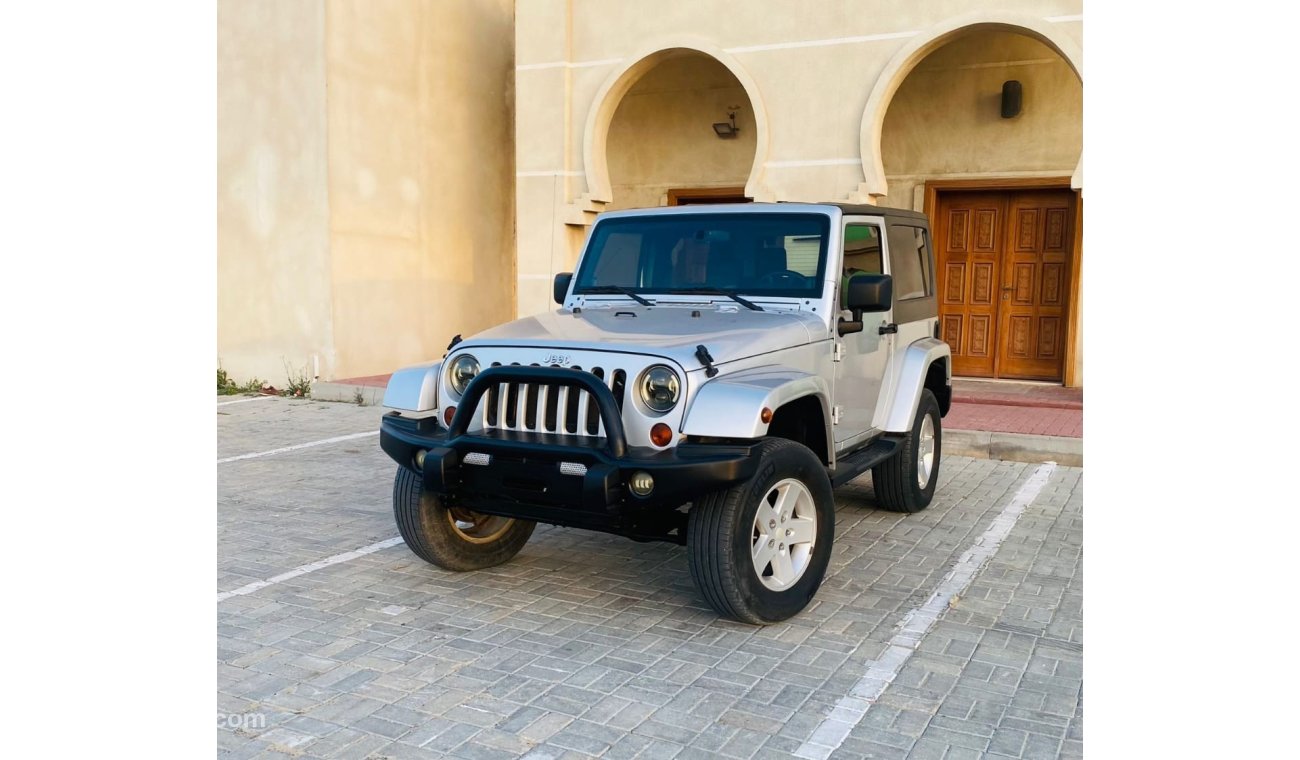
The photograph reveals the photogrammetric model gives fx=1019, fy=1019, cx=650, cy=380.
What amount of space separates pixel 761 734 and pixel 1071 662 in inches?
62.3

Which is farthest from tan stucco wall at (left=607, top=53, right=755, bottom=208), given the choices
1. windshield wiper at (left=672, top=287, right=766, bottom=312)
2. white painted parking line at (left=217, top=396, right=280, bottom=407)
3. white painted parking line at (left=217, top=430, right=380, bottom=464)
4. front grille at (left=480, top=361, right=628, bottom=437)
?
front grille at (left=480, top=361, right=628, bottom=437)

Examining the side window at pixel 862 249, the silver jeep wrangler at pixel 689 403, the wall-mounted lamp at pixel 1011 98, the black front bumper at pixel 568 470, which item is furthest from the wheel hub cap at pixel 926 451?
the wall-mounted lamp at pixel 1011 98

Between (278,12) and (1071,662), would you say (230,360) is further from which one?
(1071,662)

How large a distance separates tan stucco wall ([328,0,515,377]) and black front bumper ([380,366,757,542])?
8.86 m

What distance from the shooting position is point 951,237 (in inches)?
516

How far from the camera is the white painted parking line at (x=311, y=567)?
17.0ft

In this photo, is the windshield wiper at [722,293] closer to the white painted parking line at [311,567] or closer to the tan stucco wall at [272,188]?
the white painted parking line at [311,567]

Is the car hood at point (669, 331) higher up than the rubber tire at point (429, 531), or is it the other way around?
the car hood at point (669, 331)

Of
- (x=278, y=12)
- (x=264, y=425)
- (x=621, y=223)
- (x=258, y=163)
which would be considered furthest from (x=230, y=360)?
(x=621, y=223)

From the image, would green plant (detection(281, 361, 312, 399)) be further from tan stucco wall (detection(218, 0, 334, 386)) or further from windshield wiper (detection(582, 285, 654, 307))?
windshield wiper (detection(582, 285, 654, 307))

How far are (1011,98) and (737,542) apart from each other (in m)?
9.43

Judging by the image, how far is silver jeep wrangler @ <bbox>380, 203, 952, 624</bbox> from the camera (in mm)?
4379

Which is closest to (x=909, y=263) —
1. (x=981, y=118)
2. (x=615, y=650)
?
(x=615, y=650)

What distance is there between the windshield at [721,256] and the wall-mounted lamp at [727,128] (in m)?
8.14
